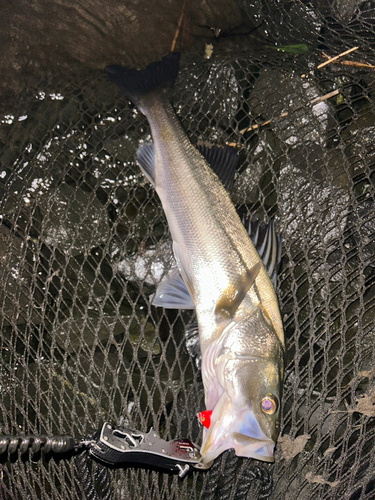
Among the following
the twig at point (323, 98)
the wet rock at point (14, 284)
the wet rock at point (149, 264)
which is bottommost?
the wet rock at point (149, 264)

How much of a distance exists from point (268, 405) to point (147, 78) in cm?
213

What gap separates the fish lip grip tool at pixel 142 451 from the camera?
202 centimetres

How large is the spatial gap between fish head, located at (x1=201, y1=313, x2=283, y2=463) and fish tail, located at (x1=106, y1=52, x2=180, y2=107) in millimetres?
1595

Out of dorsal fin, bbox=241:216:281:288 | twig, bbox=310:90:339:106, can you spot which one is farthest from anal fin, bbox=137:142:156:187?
twig, bbox=310:90:339:106

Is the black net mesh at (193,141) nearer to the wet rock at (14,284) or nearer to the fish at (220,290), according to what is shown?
the wet rock at (14,284)

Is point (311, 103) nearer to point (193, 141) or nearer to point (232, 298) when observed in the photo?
point (193, 141)

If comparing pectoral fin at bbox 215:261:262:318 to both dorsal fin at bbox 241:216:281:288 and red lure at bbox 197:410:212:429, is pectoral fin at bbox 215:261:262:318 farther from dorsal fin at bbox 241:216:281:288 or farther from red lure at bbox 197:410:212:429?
red lure at bbox 197:410:212:429

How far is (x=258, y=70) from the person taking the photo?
3273 mm

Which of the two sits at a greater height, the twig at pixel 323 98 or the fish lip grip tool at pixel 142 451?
the twig at pixel 323 98

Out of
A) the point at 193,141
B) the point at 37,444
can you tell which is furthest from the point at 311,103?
the point at 37,444

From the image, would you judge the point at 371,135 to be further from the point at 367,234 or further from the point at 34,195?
the point at 34,195

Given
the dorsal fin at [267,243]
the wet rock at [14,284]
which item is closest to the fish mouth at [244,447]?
the dorsal fin at [267,243]

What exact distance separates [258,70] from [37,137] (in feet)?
5.83

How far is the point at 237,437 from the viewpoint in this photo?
1975 mm
